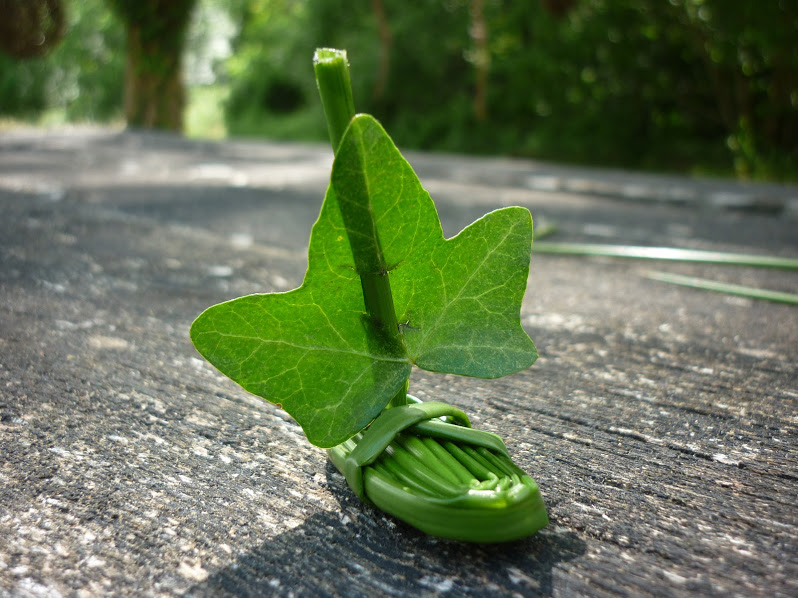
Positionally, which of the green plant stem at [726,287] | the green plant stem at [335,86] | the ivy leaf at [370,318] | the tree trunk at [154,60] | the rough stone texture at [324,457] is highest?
the tree trunk at [154,60]

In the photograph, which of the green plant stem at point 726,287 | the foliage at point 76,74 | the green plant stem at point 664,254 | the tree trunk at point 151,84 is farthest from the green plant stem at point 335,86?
the foliage at point 76,74

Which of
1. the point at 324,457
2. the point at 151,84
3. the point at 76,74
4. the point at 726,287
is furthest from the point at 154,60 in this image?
the point at 324,457

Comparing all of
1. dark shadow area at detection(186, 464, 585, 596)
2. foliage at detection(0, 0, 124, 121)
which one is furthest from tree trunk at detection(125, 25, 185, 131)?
dark shadow area at detection(186, 464, 585, 596)

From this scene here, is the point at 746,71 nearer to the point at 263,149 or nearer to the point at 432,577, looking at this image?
the point at 263,149

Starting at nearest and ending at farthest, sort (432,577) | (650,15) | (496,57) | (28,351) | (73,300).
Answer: (432,577), (28,351), (73,300), (650,15), (496,57)

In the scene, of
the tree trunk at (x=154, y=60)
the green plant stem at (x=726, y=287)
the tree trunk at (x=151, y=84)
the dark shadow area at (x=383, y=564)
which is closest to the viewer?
the dark shadow area at (x=383, y=564)

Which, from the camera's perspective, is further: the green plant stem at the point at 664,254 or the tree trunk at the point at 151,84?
the tree trunk at the point at 151,84

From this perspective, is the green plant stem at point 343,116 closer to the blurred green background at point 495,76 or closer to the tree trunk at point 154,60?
the blurred green background at point 495,76

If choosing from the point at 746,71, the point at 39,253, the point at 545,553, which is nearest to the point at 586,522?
the point at 545,553
